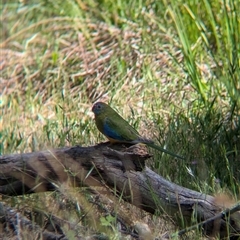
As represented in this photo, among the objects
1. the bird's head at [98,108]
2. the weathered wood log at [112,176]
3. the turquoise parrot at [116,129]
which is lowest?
the weathered wood log at [112,176]

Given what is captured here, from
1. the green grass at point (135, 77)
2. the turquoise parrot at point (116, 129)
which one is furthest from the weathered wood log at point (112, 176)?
the green grass at point (135, 77)

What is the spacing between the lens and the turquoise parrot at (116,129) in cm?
409

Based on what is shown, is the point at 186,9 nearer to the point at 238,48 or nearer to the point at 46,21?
the point at 238,48

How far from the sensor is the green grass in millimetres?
5086

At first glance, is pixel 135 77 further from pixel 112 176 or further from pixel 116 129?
pixel 112 176

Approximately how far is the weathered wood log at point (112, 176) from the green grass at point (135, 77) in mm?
378

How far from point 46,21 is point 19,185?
3.69 m

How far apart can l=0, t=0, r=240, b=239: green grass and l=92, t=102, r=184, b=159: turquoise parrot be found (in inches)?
18.2

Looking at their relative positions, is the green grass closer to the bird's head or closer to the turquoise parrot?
the turquoise parrot

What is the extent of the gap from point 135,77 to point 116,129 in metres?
2.38

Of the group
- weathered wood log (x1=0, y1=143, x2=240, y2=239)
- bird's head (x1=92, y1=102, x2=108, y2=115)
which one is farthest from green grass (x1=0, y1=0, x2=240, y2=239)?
bird's head (x1=92, y1=102, x2=108, y2=115)

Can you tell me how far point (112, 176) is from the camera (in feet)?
12.9

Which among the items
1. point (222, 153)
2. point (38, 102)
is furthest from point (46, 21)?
point (222, 153)

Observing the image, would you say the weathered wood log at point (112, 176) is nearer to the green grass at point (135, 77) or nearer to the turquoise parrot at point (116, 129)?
the turquoise parrot at point (116, 129)
